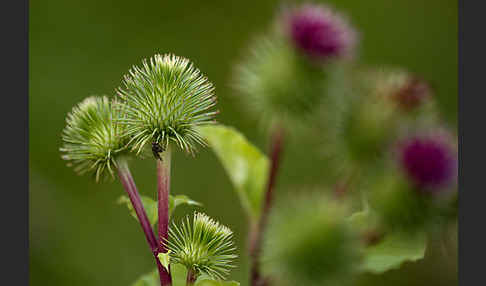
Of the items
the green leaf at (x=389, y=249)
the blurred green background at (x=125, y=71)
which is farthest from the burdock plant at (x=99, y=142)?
the blurred green background at (x=125, y=71)

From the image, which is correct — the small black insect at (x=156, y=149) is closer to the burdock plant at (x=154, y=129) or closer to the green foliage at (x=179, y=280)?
the burdock plant at (x=154, y=129)

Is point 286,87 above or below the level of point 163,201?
above

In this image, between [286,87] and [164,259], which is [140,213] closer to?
[164,259]

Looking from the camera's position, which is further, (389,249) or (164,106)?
(389,249)

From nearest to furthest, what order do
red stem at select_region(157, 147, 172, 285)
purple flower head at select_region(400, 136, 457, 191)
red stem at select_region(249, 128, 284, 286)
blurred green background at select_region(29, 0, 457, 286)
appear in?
red stem at select_region(157, 147, 172, 285), purple flower head at select_region(400, 136, 457, 191), red stem at select_region(249, 128, 284, 286), blurred green background at select_region(29, 0, 457, 286)

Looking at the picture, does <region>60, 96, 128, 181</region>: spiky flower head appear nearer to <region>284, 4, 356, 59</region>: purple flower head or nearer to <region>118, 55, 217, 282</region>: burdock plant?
<region>118, 55, 217, 282</region>: burdock plant

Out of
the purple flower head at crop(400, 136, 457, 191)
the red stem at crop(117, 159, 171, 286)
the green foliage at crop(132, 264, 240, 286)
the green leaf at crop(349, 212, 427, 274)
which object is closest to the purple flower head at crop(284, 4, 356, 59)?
the purple flower head at crop(400, 136, 457, 191)

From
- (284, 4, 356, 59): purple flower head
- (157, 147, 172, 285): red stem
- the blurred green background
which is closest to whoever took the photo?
(157, 147, 172, 285): red stem

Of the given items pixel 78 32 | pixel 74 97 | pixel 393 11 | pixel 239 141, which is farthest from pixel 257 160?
pixel 393 11

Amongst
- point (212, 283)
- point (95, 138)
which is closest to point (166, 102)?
point (95, 138)
